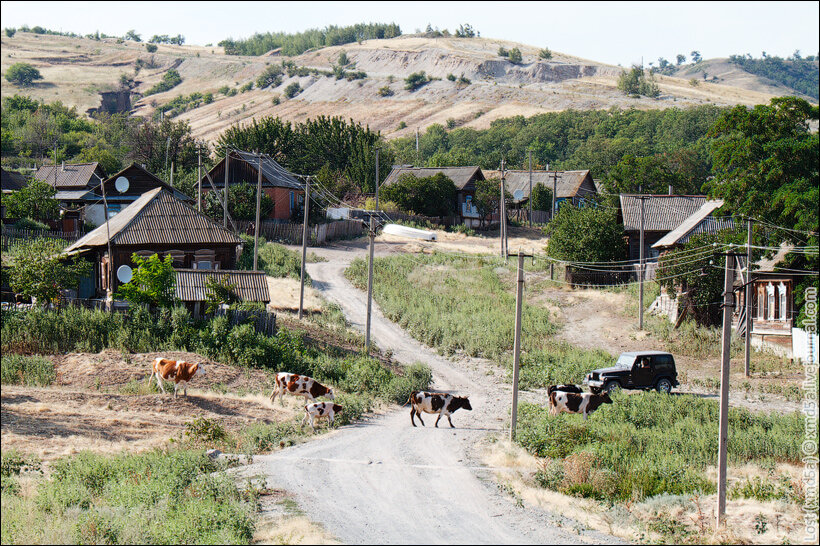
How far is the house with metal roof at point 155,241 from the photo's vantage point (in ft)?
123

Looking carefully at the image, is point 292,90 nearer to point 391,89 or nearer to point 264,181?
point 391,89

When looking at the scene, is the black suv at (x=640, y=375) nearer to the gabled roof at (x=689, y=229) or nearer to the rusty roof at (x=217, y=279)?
the rusty roof at (x=217, y=279)

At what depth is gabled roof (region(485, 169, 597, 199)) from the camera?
79312 millimetres

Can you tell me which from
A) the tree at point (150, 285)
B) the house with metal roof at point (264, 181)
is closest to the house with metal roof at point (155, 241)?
the tree at point (150, 285)

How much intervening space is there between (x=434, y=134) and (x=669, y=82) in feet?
284

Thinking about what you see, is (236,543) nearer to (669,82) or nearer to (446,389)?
(446,389)

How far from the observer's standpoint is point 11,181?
2650 inches

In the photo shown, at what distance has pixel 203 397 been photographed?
25094 mm

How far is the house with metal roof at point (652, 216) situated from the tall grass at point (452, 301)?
901 cm

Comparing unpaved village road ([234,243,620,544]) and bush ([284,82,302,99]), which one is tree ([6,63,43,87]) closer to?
bush ([284,82,302,99])

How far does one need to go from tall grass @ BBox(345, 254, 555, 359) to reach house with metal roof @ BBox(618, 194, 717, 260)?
901 centimetres

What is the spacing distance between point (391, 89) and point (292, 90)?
911 inches

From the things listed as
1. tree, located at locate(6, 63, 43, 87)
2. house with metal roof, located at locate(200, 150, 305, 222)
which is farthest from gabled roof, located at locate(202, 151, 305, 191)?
tree, located at locate(6, 63, 43, 87)

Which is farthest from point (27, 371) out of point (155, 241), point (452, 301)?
point (452, 301)
